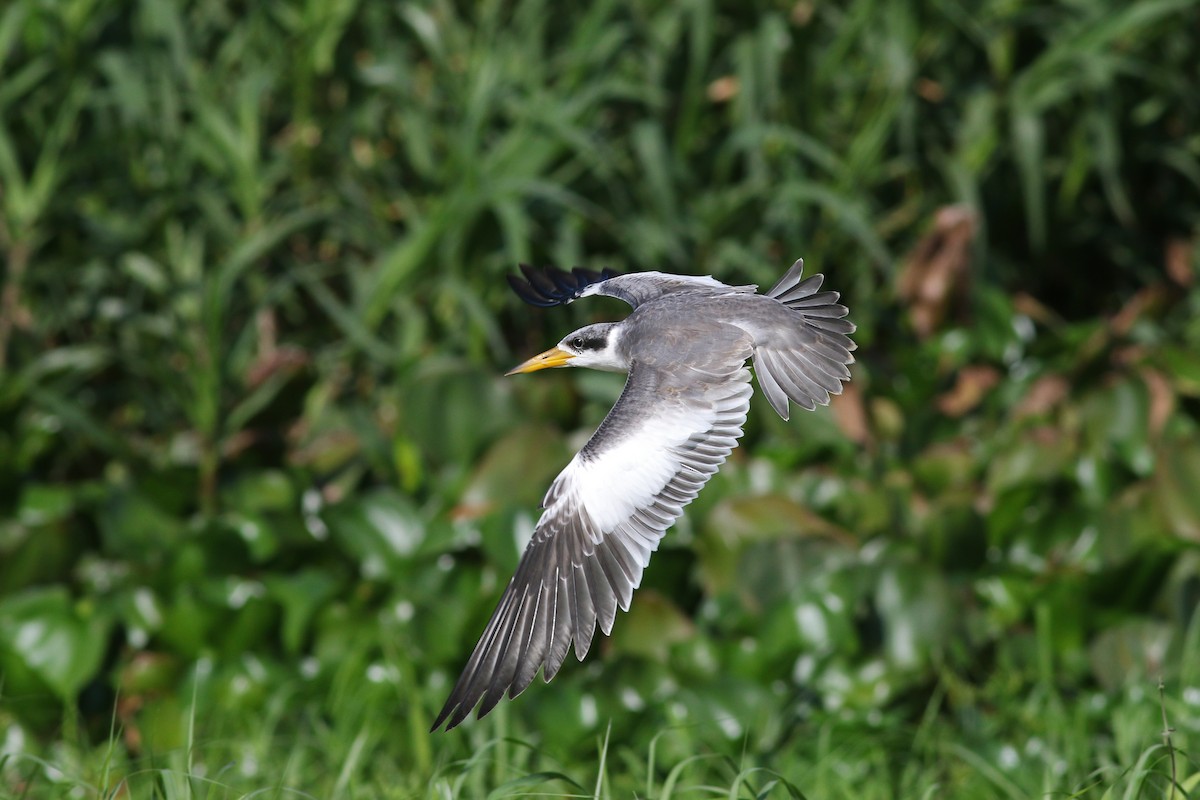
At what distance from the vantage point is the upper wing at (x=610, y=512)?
8.15ft

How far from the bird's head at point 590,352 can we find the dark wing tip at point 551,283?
359 mm

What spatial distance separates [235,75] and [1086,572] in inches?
130

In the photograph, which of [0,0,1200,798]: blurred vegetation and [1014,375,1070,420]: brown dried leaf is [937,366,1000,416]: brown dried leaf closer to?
[0,0,1200,798]: blurred vegetation

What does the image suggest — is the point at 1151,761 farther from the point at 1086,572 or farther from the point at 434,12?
the point at 434,12

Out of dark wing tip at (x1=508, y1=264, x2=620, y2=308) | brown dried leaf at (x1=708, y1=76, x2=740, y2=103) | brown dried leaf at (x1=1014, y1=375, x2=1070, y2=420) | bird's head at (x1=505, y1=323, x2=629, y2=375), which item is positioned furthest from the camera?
brown dried leaf at (x1=708, y1=76, x2=740, y2=103)

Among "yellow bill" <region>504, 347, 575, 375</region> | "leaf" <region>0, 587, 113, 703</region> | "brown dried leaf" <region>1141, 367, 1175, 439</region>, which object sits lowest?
"brown dried leaf" <region>1141, 367, 1175, 439</region>

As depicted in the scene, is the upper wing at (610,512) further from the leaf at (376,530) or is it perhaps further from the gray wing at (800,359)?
the leaf at (376,530)

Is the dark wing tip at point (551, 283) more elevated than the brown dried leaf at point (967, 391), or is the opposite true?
the dark wing tip at point (551, 283)

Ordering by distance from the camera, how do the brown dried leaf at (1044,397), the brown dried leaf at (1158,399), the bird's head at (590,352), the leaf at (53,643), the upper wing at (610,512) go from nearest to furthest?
the upper wing at (610,512)
the bird's head at (590,352)
the leaf at (53,643)
the brown dried leaf at (1158,399)
the brown dried leaf at (1044,397)

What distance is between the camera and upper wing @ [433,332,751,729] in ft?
8.15

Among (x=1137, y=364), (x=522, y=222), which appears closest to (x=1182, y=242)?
(x=1137, y=364)

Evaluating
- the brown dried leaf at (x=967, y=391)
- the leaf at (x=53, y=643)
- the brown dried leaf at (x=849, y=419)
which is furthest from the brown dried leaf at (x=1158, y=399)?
the leaf at (x=53, y=643)

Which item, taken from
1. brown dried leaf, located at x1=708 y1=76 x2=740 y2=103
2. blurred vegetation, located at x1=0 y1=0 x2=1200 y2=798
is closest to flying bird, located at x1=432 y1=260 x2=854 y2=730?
blurred vegetation, located at x1=0 y1=0 x2=1200 y2=798

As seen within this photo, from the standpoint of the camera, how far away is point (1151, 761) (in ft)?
9.34
